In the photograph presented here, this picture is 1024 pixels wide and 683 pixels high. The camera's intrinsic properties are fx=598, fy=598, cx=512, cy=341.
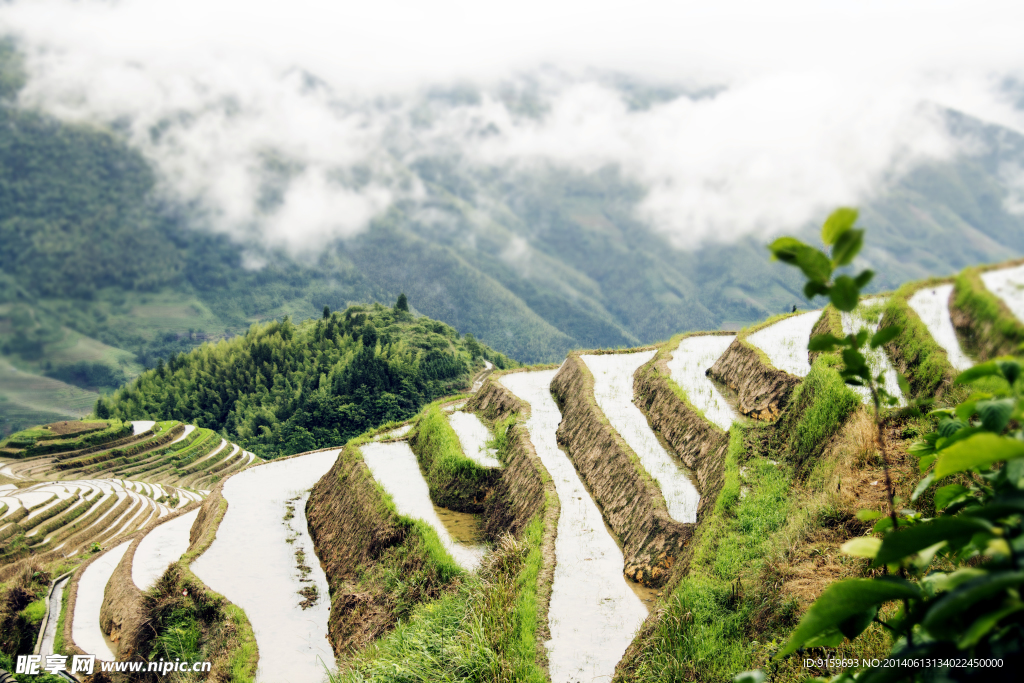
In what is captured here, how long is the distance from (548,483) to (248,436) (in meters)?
67.8

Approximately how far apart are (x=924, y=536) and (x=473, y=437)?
19.4 meters

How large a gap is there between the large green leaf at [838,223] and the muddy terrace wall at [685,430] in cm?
977

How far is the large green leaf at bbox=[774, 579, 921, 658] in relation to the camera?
1.70 m

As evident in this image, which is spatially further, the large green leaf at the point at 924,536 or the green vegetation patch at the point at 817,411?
the green vegetation patch at the point at 817,411

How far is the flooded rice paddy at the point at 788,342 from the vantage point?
15.2 m

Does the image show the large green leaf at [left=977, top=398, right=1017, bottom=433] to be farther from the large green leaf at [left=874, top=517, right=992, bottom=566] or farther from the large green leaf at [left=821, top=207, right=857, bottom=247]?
the large green leaf at [left=821, top=207, right=857, bottom=247]

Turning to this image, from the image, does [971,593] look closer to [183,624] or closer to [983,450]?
[983,450]

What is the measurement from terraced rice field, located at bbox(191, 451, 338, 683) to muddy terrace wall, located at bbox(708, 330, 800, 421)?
37.9ft

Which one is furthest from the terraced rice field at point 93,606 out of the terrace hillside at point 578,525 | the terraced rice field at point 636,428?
the terraced rice field at point 636,428

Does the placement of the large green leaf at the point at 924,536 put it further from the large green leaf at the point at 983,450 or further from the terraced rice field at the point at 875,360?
the terraced rice field at the point at 875,360

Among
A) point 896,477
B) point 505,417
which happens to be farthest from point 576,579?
point 505,417

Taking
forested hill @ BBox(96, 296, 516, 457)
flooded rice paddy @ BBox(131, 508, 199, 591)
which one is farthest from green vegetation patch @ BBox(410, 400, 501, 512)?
forested hill @ BBox(96, 296, 516, 457)

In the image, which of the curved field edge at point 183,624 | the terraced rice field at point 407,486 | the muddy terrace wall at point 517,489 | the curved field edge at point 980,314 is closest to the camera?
the curved field edge at point 980,314

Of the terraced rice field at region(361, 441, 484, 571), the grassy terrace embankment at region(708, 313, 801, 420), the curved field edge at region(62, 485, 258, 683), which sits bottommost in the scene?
the curved field edge at region(62, 485, 258, 683)
